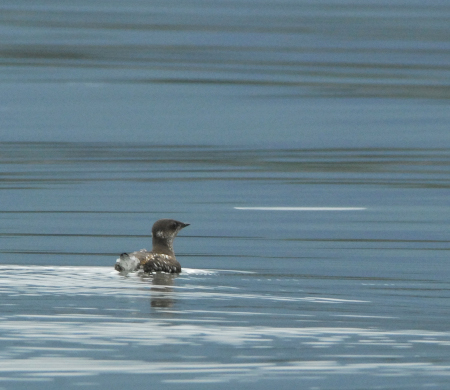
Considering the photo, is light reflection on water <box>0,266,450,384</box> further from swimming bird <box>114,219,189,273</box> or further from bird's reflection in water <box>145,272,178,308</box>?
swimming bird <box>114,219,189,273</box>

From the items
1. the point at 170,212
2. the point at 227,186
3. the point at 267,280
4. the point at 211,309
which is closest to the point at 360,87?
the point at 227,186

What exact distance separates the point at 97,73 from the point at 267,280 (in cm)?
1642

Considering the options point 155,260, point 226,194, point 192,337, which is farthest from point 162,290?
point 226,194

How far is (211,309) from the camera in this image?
8969 mm

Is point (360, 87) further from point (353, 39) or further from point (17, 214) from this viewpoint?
point (17, 214)

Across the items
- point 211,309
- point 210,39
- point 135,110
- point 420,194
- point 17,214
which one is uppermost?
point 210,39

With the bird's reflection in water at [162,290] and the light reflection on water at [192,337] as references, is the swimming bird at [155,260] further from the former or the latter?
the light reflection on water at [192,337]

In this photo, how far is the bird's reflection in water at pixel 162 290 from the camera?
9.28 metres

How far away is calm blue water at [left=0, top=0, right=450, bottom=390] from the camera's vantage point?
7781 millimetres

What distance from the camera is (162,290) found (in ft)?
32.7

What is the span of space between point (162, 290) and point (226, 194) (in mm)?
6404

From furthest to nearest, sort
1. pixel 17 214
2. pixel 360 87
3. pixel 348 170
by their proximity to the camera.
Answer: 1. pixel 360 87
2. pixel 348 170
3. pixel 17 214

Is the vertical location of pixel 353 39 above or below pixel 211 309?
above

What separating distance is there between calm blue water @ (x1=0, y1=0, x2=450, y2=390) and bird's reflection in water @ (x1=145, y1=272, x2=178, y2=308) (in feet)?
0.08
